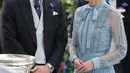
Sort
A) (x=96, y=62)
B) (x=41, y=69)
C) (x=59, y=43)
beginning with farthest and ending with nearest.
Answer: (x=59, y=43) < (x=41, y=69) < (x=96, y=62)

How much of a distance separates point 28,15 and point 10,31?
7.8 inches

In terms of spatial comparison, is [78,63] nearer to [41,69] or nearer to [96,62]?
[96,62]

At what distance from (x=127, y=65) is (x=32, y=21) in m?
2.14

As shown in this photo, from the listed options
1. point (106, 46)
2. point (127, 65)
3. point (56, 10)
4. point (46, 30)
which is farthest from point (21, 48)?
point (127, 65)

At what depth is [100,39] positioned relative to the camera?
2750mm

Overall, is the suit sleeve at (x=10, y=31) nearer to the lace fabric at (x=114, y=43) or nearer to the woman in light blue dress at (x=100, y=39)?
the woman in light blue dress at (x=100, y=39)

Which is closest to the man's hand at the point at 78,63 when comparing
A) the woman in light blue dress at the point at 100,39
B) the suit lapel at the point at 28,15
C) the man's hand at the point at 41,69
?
the woman in light blue dress at the point at 100,39

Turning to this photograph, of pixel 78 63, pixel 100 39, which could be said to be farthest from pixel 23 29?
pixel 100 39

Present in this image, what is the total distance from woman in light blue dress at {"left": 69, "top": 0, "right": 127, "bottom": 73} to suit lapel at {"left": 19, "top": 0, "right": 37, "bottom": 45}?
427 millimetres

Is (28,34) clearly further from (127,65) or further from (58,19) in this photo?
(127,65)

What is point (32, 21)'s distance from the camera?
3098 mm

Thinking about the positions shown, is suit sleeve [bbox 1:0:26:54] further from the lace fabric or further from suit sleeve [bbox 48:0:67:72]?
the lace fabric

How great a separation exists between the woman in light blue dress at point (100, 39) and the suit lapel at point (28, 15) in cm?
43

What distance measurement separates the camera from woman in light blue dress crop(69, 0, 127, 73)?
2736 millimetres
